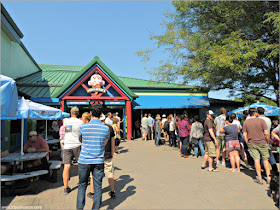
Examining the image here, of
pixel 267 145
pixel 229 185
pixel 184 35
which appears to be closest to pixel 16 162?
pixel 229 185

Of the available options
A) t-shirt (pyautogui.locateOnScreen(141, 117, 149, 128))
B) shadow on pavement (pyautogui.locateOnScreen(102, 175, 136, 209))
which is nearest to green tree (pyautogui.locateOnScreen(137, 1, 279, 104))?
t-shirt (pyautogui.locateOnScreen(141, 117, 149, 128))

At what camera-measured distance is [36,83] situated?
1431 centimetres

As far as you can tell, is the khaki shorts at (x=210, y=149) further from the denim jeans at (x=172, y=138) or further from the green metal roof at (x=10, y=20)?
the green metal roof at (x=10, y=20)

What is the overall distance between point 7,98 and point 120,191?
3093mm

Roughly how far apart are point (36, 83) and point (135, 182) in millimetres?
12665

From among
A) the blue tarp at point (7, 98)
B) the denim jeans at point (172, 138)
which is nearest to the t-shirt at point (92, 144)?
the blue tarp at point (7, 98)

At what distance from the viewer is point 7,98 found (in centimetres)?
316

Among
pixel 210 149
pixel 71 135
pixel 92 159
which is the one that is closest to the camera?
pixel 92 159

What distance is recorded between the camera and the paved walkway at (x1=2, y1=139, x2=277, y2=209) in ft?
12.4

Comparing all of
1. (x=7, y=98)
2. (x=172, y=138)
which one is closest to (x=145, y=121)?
(x=172, y=138)

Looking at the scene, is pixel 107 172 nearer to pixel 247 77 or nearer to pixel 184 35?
pixel 184 35

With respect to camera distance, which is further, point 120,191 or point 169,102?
point 169,102

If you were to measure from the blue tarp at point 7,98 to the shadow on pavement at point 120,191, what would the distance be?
2.50m

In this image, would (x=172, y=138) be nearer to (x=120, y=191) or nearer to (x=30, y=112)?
(x=120, y=191)
